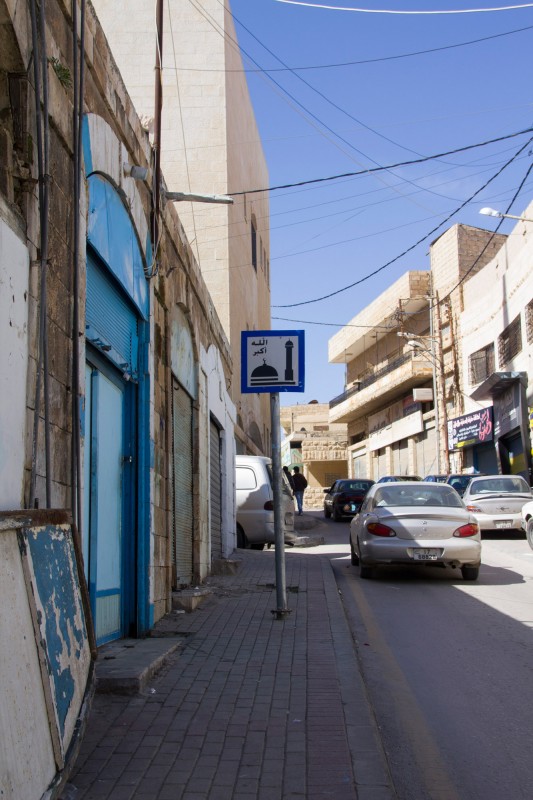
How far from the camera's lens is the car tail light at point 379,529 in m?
12.1

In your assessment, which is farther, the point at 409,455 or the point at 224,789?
the point at 409,455

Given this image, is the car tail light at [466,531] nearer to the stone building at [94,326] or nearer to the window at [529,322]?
the stone building at [94,326]

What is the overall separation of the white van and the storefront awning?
537 inches

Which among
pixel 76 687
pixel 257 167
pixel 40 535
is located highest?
pixel 257 167

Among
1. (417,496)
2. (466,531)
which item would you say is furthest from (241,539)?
(466,531)

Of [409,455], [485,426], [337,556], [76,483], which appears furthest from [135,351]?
[409,455]

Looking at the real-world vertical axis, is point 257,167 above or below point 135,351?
above

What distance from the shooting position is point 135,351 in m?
8.20

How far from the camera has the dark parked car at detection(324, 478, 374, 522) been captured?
29.4m

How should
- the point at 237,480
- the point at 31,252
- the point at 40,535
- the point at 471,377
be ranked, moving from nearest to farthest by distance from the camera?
the point at 40,535
the point at 31,252
the point at 237,480
the point at 471,377

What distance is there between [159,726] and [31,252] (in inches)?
112

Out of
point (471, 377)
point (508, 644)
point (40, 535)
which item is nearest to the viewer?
point (40, 535)

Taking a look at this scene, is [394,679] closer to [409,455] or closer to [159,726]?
[159,726]

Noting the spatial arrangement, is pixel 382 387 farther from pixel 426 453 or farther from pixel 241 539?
pixel 241 539
